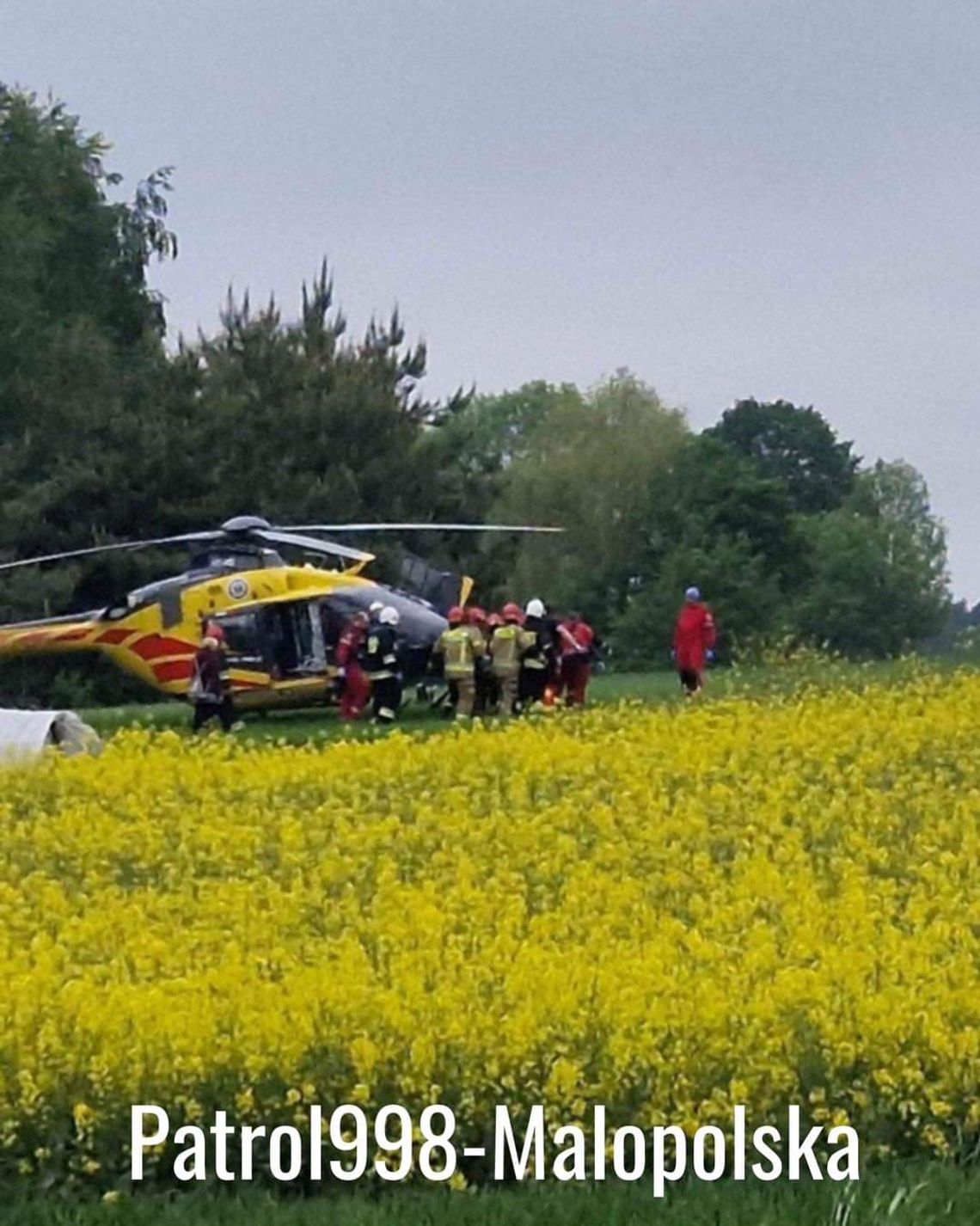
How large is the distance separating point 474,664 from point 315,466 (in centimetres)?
2543

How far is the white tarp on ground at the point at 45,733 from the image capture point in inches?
831

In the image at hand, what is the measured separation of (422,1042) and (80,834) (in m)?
7.95

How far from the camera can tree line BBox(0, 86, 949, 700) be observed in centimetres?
4775

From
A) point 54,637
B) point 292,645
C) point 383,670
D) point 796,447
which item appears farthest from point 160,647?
point 796,447

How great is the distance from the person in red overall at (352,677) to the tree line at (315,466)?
14099mm

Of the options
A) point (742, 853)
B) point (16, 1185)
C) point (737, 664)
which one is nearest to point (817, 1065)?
point (16, 1185)

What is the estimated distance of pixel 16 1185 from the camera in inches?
331

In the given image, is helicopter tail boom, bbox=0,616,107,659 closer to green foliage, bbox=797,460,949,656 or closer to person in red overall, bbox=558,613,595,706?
person in red overall, bbox=558,613,595,706

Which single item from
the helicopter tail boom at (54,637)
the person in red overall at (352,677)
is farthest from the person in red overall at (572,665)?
the helicopter tail boom at (54,637)

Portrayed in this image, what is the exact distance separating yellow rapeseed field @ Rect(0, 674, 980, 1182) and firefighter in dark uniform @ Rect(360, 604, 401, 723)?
452 cm

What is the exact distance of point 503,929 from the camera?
1146 centimetres

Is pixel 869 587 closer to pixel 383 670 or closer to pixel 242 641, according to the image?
pixel 242 641

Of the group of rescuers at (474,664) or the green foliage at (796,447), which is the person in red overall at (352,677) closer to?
the group of rescuers at (474,664)

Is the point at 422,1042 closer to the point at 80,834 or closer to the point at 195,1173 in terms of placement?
the point at 195,1173
